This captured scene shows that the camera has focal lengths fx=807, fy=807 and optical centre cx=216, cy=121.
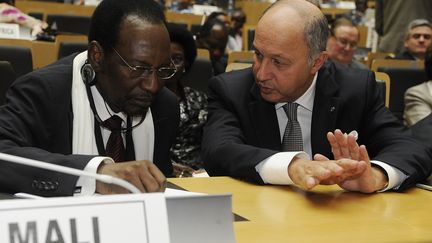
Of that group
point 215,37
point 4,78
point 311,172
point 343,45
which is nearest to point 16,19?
point 215,37

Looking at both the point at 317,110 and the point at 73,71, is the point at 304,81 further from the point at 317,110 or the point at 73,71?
the point at 73,71

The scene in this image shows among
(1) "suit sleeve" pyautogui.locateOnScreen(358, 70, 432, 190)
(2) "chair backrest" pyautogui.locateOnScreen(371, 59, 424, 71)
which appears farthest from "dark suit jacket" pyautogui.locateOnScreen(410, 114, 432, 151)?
(2) "chair backrest" pyautogui.locateOnScreen(371, 59, 424, 71)

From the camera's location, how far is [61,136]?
2.58 meters

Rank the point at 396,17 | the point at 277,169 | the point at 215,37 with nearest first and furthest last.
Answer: the point at 277,169, the point at 215,37, the point at 396,17

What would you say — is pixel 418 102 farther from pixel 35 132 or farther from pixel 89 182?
pixel 89 182

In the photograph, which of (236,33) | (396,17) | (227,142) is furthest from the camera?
(236,33)

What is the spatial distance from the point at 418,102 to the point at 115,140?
3.07 m

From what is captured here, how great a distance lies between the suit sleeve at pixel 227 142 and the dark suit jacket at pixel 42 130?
0.19 metres

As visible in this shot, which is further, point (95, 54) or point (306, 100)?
point (306, 100)

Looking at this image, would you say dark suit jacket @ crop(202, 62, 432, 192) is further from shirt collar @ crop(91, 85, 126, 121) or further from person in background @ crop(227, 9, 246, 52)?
person in background @ crop(227, 9, 246, 52)

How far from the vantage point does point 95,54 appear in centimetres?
258

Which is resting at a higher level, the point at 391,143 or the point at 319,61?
the point at 319,61

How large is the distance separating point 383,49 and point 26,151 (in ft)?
24.9

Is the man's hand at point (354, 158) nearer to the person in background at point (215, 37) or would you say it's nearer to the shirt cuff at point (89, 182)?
the shirt cuff at point (89, 182)
